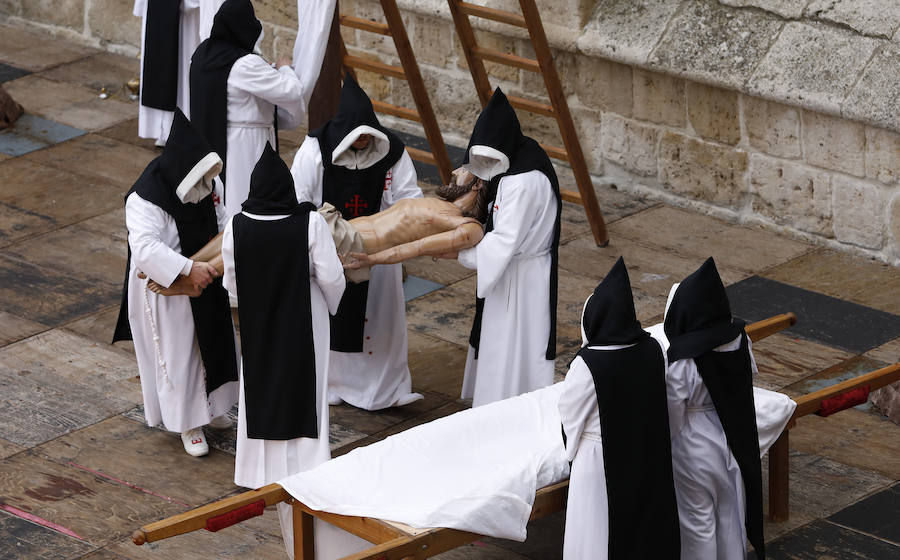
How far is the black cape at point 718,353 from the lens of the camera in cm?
527

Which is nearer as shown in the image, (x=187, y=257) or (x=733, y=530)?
(x=733, y=530)

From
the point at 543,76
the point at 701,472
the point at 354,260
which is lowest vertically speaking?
the point at 701,472

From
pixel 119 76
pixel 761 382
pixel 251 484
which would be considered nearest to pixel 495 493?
pixel 251 484

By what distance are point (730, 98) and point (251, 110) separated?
3091mm

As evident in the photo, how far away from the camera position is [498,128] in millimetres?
6430

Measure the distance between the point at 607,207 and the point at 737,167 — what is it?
0.94 metres

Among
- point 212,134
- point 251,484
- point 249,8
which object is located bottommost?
point 251,484

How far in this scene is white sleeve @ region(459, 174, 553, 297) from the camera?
6395 millimetres

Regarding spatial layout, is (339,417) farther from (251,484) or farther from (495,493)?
(495,493)

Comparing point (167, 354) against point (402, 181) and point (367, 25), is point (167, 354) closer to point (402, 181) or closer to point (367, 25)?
point (402, 181)

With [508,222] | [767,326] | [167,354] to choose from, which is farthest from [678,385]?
[167,354]

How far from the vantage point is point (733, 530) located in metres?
5.52

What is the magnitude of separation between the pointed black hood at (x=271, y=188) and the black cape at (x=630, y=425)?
4.97 feet

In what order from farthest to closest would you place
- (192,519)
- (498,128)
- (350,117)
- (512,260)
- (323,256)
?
(350,117), (512,260), (498,128), (323,256), (192,519)
